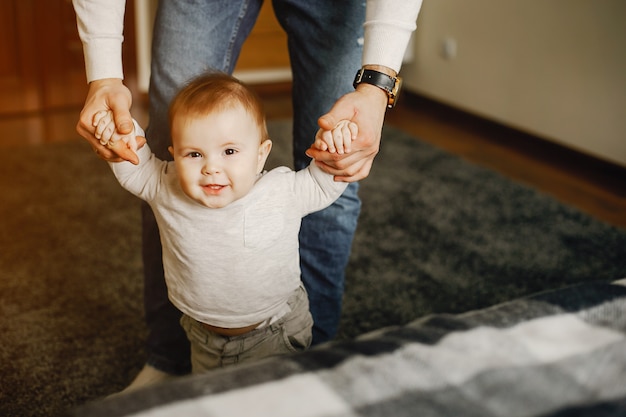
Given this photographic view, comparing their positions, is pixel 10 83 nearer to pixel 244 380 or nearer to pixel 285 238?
pixel 285 238

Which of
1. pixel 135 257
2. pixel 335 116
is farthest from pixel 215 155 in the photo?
pixel 135 257

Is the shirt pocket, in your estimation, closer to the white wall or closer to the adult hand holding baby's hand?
the adult hand holding baby's hand

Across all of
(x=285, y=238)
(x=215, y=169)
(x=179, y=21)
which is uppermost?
(x=179, y=21)

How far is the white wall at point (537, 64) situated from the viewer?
8.22ft

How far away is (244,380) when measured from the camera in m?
0.55

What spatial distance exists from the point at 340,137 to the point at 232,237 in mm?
209

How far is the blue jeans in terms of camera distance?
1051mm

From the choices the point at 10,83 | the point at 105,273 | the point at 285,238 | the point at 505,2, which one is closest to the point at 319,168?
the point at 285,238

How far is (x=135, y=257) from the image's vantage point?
1.79 meters

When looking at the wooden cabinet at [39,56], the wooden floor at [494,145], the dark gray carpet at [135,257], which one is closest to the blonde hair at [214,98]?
the dark gray carpet at [135,257]

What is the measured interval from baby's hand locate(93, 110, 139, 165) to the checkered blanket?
1.36 feet

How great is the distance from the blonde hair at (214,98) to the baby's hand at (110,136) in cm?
8

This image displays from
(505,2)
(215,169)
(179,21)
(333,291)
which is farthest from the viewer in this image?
(505,2)

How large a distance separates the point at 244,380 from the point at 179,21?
0.66 meters
